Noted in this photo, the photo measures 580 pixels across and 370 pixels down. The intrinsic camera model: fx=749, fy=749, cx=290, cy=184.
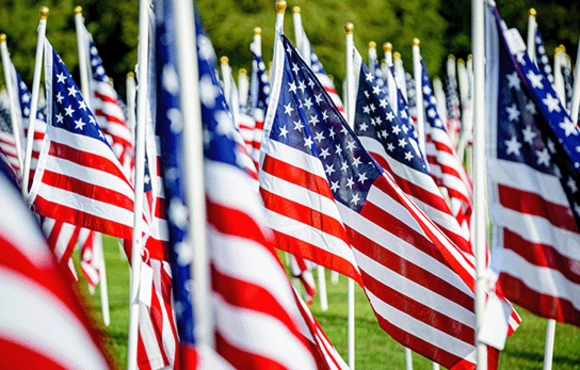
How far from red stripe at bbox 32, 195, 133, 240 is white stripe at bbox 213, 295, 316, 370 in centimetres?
290

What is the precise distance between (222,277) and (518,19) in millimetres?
36940

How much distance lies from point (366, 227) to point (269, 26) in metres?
20.6

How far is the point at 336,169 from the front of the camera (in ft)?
16.0

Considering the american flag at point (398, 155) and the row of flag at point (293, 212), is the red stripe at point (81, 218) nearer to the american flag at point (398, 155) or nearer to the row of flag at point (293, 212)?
the row of flag at point (293, 212)

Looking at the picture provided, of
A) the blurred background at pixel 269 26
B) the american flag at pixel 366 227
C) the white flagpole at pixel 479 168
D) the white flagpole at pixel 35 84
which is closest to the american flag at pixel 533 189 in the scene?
the white flagpole at pixel 479 168

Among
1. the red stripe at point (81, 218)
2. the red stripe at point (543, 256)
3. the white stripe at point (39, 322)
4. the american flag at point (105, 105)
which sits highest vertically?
the american flag at point (105, 105)

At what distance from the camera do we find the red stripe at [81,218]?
557 cm

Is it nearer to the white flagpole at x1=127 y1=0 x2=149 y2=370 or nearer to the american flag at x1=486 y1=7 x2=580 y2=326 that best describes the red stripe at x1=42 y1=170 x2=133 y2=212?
the white flagpole at x1=127 y1=0 x2=149 y2=370

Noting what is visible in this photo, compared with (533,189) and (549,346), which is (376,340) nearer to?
(549,346)

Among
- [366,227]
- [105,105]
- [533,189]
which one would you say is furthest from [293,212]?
[105,105]

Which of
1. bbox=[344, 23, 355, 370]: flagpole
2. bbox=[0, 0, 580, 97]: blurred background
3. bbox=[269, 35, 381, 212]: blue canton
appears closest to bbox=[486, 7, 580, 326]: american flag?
bbox=[269, 35, 381, 212]: blue canton

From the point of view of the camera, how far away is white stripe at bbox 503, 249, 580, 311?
147 inches

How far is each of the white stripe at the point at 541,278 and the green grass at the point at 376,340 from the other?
12.3 feet

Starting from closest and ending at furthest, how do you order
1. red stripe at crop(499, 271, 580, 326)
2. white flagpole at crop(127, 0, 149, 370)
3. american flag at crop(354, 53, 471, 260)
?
red stripe at crop(499, 271, 580, 326)
white flagpole at crop(127, 0, 149, 370)
american flag at crop(354, 53, 471, 260)
